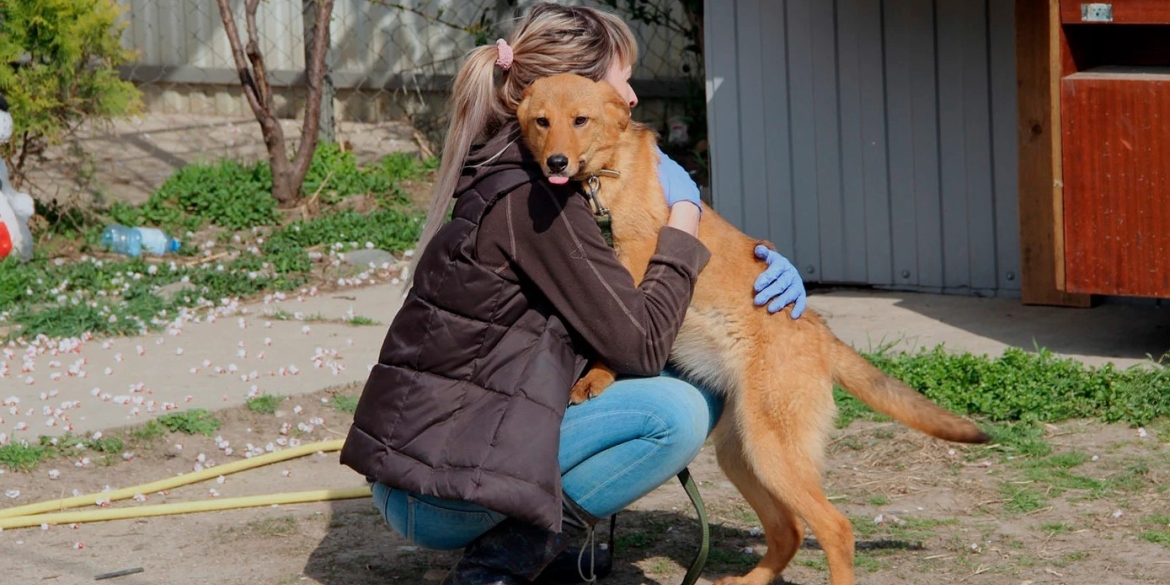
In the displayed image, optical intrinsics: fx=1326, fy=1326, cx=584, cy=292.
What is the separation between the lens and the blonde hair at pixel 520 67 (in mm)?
3125

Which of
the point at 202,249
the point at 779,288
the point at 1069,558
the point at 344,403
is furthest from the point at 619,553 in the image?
the point at 202,249

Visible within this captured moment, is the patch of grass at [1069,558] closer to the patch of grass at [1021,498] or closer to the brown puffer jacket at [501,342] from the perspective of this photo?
the patch of grass at [1021,498]

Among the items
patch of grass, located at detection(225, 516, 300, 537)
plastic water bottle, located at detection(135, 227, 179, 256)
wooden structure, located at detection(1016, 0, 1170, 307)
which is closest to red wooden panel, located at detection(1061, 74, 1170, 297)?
wooden structure, located at detection(1016, 0, 1170, 307)

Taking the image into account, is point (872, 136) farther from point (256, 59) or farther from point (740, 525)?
point (256, 59)

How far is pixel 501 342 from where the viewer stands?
2.96 m

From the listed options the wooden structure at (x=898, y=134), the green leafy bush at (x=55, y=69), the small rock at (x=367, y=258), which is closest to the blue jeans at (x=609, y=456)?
the wooden structure at (x=898, y=134)

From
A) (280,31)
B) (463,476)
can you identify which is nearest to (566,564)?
(463,476)

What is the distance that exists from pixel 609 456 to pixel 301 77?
302 inches

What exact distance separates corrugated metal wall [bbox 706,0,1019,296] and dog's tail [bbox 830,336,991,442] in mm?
3106

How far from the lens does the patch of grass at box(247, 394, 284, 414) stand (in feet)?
16.2

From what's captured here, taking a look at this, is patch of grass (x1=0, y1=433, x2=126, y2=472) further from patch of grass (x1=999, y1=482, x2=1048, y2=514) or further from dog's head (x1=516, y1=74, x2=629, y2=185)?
patch of grass (x1=999, y1=482, x2=1048, y2=514)

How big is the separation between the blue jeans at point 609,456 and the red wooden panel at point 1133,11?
264cm

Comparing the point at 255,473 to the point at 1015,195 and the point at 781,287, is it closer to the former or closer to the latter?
the point at 781,287

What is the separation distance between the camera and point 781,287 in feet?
10.8
